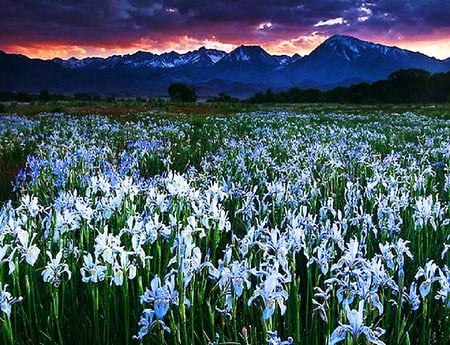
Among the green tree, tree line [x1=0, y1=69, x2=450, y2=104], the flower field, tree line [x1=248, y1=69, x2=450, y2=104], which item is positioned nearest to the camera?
the flower field

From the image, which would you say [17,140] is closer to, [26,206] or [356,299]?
[26,206]

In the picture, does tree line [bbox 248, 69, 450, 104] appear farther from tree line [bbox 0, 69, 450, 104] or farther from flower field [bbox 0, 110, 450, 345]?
flower field [bbox 0, 110, 450, 345]

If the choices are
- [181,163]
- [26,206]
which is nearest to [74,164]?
[181,163]

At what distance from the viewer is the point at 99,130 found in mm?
15047

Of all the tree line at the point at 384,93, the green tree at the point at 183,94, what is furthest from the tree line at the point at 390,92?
the green tree at the point at 183,94

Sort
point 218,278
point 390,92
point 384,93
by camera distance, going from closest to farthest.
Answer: point 218,278
point 384,93
point 390,92

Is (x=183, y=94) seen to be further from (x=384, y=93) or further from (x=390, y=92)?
(x=390, y=92)

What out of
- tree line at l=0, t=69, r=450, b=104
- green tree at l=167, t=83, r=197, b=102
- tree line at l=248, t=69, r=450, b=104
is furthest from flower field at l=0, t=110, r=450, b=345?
green tree at l=167, t=83, r=197, b=102

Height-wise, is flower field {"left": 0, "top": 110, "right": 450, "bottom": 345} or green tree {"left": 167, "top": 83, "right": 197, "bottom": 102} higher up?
green tree {"left": 167, "top": 83, "right": 197, "bottom": 102}

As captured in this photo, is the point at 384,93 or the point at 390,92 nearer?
the point at 384,93

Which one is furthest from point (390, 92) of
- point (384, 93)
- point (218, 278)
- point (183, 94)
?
point (218, 278)

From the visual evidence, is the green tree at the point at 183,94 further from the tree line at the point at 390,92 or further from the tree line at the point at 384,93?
the tree line at the point at 390,92

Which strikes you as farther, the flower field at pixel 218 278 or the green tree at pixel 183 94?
the green tree at pixel 183 94

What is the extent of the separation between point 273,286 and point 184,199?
2.18 metres
